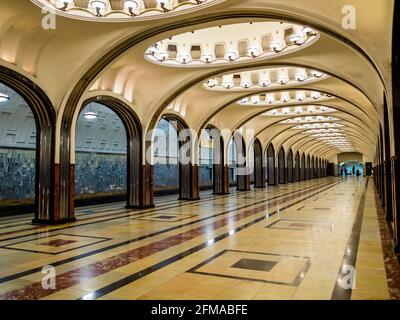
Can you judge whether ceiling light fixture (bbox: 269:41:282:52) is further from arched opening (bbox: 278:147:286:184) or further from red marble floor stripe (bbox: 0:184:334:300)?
arched opening (bbox: 278:147:286:184)

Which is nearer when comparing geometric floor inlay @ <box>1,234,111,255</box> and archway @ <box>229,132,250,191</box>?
geometric floor inlay @ <box>1,234,111,255</box>

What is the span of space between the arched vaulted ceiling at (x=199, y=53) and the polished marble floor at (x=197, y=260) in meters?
2.81

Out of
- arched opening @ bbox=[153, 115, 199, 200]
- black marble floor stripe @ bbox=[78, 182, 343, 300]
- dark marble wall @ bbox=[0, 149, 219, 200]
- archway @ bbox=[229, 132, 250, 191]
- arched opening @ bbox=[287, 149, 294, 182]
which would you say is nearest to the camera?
black marble floor stripe @ bbox=[78, 182, 343, 300]

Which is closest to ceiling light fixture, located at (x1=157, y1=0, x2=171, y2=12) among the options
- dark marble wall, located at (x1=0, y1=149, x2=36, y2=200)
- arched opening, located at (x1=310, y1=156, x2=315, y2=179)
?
dark marble wall, located at (x1=0, y1=149, x2=36, y2=200)

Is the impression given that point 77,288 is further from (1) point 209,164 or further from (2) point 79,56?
(1) point 209,164

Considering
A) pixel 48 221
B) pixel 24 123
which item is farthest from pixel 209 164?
pixel 48 221

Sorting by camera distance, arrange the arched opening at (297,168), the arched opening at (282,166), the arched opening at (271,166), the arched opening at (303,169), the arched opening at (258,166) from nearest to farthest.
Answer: the arched opening at (258,166) < the arched opening at (271,166) < the arched opening at (282,166) < the arched opening at (297,168) < the arched opening at (303,169)

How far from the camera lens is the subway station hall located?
13.7ft

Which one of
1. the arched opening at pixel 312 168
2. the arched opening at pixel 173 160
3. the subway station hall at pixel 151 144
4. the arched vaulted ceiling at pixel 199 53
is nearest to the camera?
the subway station hall at pixel 151 144

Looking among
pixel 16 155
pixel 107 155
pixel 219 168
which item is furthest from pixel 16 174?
pixel 219 168

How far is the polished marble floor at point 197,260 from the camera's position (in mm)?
3656

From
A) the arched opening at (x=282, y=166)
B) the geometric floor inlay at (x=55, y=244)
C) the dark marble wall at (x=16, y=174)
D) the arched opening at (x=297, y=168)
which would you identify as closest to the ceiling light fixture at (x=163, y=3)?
the geometric floor inlay at (x=55, y=244)

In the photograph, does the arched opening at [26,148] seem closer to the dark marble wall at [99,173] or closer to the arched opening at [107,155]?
the arched opening at [107,155]

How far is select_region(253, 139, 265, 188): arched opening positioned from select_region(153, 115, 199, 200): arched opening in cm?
737
